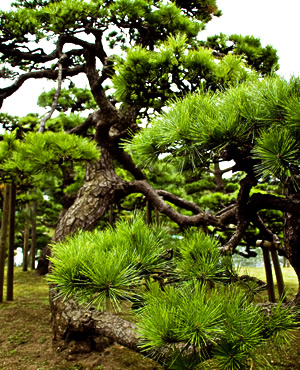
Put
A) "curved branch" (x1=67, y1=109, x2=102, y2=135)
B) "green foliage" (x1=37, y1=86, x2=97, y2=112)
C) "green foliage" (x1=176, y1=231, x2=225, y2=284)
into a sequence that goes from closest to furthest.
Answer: "green foliage" (x1=176, y1=231, x2=225, y2=284), "curved branch" (x1=67, y1=109, x2=102, y2=135), "green foliage" (x1=37, y1=86, x2=97, y2=112)

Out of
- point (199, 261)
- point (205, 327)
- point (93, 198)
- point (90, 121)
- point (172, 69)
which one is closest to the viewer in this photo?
point (205, 327)

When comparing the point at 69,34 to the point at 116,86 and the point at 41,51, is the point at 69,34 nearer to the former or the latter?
the point at 41,51

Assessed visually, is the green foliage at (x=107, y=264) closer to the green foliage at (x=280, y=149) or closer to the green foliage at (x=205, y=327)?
the green foliage at (x=205, y=327)

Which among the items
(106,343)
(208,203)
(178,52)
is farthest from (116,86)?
(208,203)

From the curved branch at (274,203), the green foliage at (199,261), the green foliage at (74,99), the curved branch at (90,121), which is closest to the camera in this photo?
the green foliage at (199,261)

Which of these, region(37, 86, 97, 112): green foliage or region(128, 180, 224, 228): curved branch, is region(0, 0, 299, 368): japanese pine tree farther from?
region(37, 86, 97, 112): green foliage

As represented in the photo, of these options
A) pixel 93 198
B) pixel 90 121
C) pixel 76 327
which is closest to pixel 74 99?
pixel 90 121

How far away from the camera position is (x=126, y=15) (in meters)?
1.94

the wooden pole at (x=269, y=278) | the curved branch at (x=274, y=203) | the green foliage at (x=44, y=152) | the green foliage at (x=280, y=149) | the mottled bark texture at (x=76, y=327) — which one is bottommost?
the mottled bark texture at (x=76, y=327)

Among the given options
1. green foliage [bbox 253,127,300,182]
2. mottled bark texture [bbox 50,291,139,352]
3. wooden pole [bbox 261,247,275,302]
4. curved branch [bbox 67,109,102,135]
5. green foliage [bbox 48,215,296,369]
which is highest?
curved branch [bbox 67,109,102,135]

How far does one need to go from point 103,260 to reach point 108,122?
168 centimetres

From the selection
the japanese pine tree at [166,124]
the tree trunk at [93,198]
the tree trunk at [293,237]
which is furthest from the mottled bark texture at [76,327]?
the tree trunk at [293,237]

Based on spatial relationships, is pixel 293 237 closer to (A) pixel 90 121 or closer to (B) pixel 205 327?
(B) pixel 205 327

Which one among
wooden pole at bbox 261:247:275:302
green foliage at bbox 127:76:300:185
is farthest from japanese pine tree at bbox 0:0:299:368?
wooden pole at bbox 261:247:275:302
